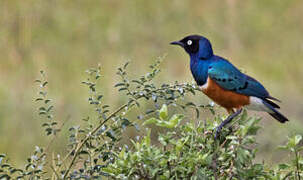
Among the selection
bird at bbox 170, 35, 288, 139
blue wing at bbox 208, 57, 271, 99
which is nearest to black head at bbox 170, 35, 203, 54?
bird at bbox 170, 35, 288, 139

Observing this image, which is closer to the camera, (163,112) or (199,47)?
(163,112)

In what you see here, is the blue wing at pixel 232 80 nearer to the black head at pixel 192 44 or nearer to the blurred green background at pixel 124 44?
the black head at pixel 192 44

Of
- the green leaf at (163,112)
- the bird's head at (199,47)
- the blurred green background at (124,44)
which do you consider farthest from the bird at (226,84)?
the blurred green background at (124,44)

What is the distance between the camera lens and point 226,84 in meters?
2.85

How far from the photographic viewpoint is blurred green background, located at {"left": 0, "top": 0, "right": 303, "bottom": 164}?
5.89m

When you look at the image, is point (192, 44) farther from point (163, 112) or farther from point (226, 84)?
point (163, 112)

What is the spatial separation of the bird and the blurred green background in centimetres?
250

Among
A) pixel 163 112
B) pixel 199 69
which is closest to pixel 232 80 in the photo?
Answer: pixel 199 69

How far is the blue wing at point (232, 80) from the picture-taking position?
2.84 metres

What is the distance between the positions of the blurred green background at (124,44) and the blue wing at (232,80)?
99.6 inches

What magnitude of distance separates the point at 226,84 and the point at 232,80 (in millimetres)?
34

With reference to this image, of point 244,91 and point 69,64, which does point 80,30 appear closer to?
point 69,64

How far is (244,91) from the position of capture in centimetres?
288

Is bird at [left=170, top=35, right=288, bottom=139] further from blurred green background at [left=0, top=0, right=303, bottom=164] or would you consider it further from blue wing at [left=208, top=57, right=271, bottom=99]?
blurred green background at [left=0, top=0, right=303, bottom=164]
